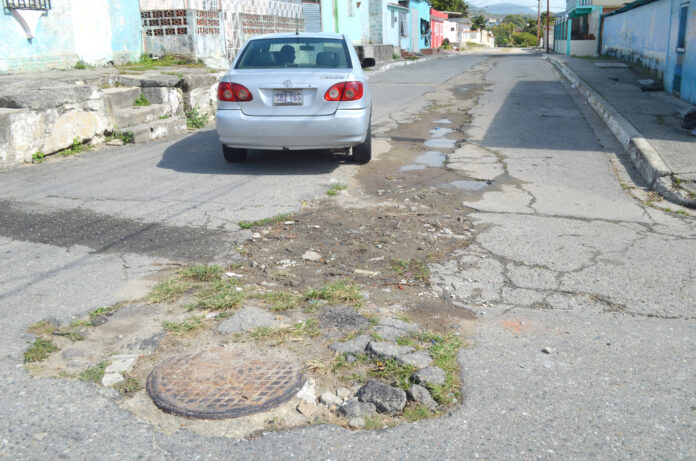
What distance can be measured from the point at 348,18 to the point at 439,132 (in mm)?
26839

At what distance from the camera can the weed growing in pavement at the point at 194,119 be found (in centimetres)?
1080

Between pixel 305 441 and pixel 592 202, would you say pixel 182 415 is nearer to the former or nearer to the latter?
pixel 305 441

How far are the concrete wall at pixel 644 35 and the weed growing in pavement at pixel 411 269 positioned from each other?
1532cm

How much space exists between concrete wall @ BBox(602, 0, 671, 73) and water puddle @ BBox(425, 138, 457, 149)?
33.8 feet

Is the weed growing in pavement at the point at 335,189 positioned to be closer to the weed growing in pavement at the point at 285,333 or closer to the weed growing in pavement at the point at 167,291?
the weed growing in pavement at the point at 167,291

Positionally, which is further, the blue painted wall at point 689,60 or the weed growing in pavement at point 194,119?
the blue painted wall at point 689,60

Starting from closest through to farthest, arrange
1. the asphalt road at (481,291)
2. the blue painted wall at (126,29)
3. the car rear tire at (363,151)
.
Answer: the asphalt road at (481,291) < the car rear tire at (363,151) < the blue painted wall at (126,29)

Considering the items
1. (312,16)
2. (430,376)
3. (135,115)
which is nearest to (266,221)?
(430,376)

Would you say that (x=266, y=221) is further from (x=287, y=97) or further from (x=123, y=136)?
(x=123, y=136)

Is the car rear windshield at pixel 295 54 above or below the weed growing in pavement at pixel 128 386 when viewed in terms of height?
above

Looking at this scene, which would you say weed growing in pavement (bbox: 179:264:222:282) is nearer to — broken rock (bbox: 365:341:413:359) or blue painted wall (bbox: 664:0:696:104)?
broken rock (bbox: 365:341:413:359)

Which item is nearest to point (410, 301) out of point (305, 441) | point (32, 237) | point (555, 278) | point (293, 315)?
point (293, 315)

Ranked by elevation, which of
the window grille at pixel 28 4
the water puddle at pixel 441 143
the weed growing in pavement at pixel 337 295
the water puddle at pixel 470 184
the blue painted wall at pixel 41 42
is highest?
the window grille at pixel 28 4

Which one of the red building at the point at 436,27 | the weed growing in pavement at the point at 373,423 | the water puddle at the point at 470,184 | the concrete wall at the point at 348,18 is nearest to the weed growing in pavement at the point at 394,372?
the weed growing in pavement at the point at 373,423
